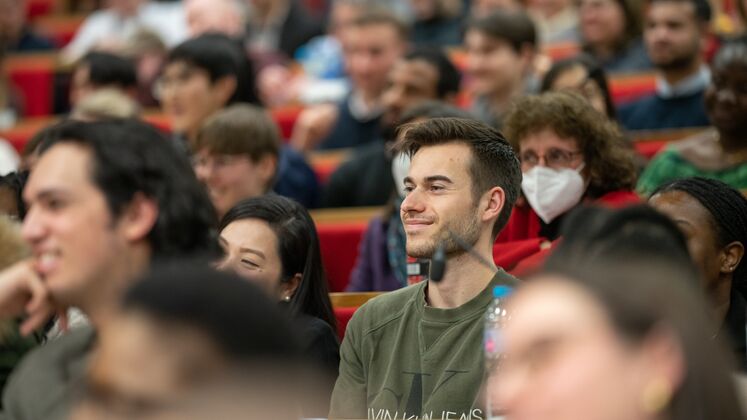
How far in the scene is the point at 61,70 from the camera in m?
7.73

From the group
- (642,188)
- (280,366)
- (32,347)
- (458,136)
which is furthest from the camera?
(642,188)

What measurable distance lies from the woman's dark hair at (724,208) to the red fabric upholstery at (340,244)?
63.3 inches

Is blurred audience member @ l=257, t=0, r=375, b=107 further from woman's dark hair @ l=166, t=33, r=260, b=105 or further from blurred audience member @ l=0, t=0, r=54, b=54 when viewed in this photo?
blurred audience member @ l=0, t=0, r=54, b=54

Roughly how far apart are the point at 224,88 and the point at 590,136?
84.8 inches

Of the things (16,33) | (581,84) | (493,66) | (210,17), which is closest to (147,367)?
(581,84)

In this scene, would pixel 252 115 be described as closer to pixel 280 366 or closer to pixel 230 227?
pixel 230 227

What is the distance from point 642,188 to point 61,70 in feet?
13.4

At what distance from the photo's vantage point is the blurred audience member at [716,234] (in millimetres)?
3391

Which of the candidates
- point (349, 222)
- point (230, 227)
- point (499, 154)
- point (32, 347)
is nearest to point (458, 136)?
point (499, 154)

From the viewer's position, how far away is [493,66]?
229 inches

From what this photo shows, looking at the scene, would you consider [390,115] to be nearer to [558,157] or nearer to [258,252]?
[558,157]

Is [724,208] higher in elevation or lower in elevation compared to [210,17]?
higher

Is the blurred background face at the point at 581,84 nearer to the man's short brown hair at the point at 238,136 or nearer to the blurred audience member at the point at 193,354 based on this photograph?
the man's short brown hair at the point at 238,136

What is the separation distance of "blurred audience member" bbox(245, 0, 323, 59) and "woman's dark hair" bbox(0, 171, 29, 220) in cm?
448
